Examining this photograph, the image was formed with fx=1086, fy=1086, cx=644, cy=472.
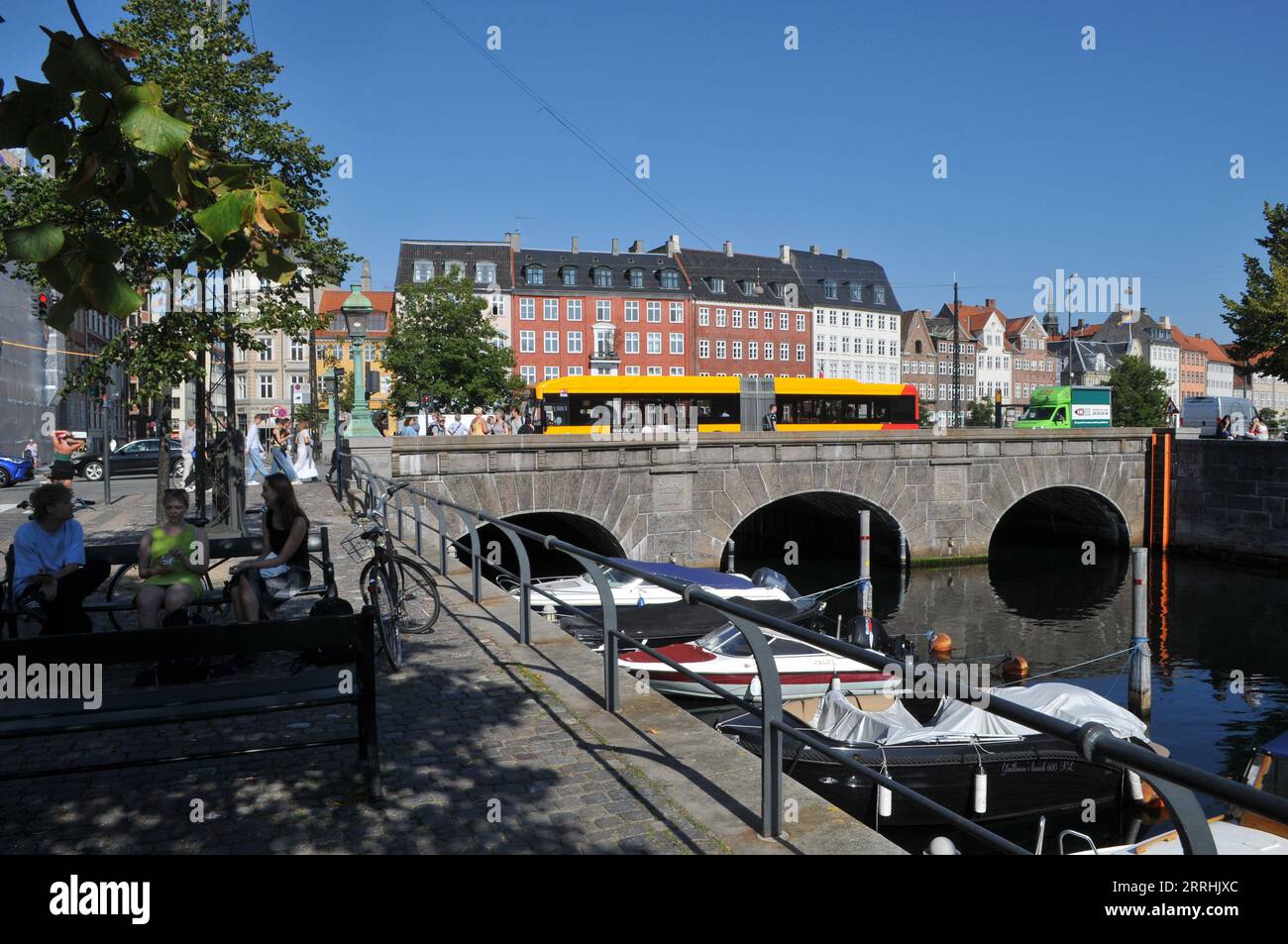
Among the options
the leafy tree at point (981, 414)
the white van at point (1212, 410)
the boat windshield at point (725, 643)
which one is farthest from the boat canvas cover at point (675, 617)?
the leafy tree at point (981, 414)

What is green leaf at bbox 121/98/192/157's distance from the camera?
316 cm

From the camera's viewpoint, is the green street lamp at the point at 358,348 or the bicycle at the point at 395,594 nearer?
the bicycle at the point at 395,594

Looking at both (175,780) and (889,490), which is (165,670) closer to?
(175,780)

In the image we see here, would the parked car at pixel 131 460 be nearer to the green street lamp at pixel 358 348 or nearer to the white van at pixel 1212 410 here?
the green street lamp at pixel 358 348

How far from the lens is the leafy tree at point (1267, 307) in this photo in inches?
1468

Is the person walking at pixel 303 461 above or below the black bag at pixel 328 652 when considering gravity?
above

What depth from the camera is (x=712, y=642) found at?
1539 cm

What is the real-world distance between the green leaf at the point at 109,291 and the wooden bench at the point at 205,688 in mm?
1424

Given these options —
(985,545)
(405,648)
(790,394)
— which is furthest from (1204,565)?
(405,648)

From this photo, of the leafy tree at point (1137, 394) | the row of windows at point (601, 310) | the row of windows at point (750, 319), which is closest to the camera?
the row of windows at point (601, 310)

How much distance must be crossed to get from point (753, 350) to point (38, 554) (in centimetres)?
7830

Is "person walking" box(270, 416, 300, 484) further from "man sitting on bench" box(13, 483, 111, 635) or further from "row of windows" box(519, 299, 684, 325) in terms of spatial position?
"row of windows" box(519, 299, 684, 325)
